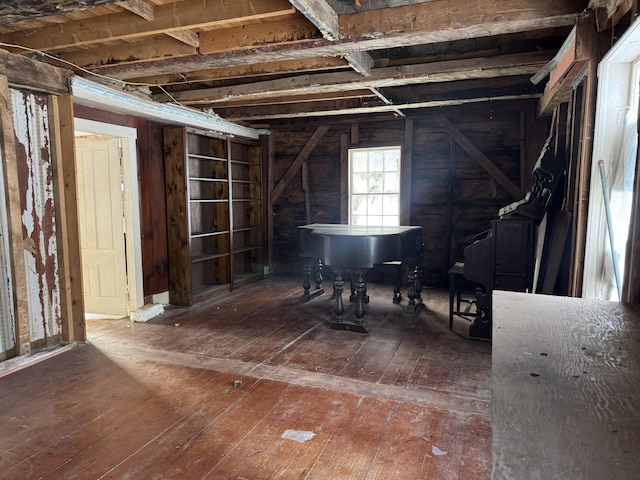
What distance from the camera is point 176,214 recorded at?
5.07m

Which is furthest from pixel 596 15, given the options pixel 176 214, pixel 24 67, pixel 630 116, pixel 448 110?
pixel 176 214

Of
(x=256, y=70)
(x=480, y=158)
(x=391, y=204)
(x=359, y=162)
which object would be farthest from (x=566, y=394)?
(x=359, y=162)

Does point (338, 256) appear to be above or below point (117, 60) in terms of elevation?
below

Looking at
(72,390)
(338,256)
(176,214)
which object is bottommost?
(72,390)

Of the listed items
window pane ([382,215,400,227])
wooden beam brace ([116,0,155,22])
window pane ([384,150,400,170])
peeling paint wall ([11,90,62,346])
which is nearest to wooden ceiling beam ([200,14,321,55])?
wooden beam brace ([116,0,155,22])

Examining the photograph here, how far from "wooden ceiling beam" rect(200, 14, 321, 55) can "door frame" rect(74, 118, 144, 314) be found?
75.1 inches

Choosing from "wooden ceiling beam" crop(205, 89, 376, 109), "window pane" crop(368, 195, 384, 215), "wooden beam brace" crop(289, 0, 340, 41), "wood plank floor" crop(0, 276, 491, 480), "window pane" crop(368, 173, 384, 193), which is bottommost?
"wood plank floor" crop(0, 276, 491, 480)

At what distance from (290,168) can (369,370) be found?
168 inches

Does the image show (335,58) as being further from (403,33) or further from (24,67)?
(24,67)

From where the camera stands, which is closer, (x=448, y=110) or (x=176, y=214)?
(x=176, y=214)

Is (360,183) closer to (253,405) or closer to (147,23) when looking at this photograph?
(147,23)

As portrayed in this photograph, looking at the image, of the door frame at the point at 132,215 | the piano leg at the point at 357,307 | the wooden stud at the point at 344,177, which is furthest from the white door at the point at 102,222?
the wooden stud at the point at 344,177

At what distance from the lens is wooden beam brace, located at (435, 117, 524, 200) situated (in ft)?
17.8

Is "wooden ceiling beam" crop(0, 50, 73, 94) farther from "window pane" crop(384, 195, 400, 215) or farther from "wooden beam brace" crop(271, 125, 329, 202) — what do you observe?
"window pane" crop(384, 195, 400, 215)
